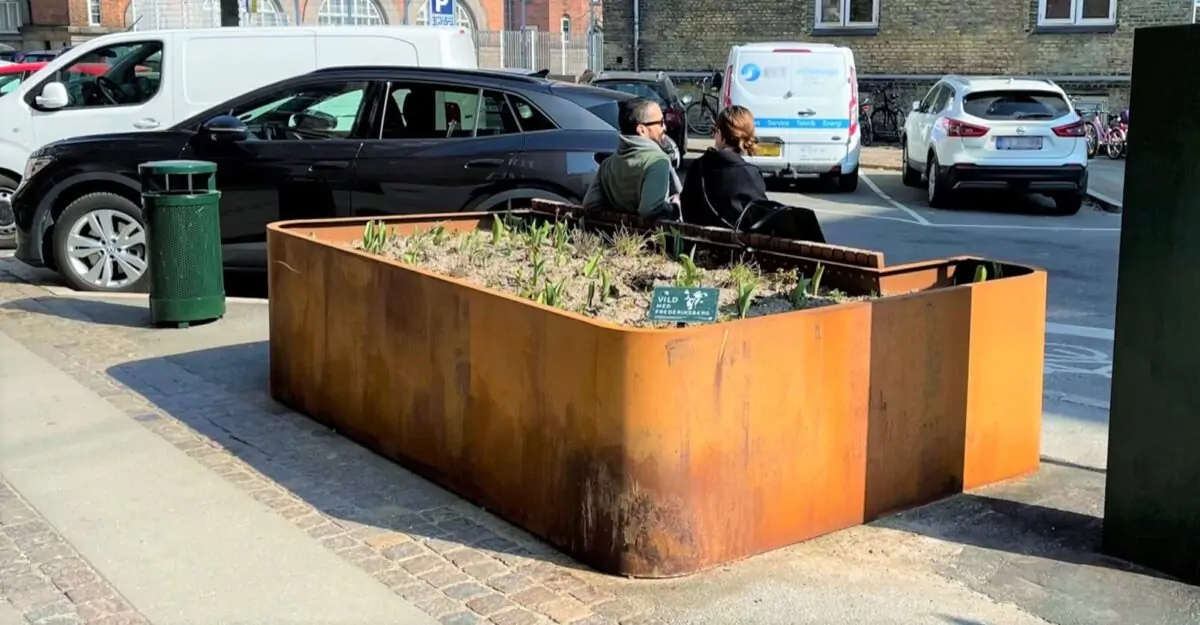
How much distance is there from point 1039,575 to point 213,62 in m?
9.18

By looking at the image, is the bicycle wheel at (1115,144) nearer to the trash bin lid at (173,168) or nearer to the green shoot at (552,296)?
the trash bin lid at (173,168)

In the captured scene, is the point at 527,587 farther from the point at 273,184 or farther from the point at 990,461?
the point at 273,184

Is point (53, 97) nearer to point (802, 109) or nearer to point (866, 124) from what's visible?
point (802, 109)

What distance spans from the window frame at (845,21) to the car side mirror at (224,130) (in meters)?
20.5

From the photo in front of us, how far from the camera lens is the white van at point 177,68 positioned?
11523mm

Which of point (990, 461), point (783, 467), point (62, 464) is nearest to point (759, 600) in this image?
point (783, 467)

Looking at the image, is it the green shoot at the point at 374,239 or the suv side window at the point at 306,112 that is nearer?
the green shoot at the point at 374,239

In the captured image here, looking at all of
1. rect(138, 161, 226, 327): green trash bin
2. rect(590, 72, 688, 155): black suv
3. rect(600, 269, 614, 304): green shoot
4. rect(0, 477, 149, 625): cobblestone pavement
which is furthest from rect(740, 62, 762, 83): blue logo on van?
rect(0, 477, 149, 625): cobblestone pavement

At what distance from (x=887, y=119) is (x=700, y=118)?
3.96m

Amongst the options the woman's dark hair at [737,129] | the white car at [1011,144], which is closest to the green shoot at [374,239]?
the woman's dark hair at [737,129]

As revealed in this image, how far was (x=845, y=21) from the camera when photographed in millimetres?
27859

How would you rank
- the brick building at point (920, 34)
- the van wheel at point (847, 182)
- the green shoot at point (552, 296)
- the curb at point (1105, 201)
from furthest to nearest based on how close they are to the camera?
the brick building at point (920, 34) → the van wheel at point (847, 182) → the curb at point (1105, 201) → the green shoot at point (552, 296)

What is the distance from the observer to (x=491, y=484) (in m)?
5.10

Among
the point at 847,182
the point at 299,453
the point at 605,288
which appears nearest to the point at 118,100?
the point at 299,453
